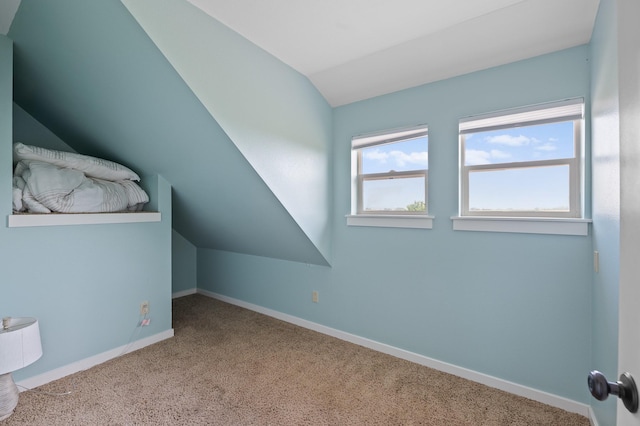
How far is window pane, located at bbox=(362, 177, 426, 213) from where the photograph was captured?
2.36 meters

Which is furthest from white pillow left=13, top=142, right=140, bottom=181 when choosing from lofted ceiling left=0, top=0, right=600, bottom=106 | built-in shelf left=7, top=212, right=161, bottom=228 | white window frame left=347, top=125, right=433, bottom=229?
white window frame left=347, top=125, right=433, bottom=229

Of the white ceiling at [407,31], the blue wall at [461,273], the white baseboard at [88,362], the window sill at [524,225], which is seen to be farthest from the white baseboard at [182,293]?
the window sill at [524,225]

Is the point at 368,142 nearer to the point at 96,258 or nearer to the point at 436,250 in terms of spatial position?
the point at 436,250

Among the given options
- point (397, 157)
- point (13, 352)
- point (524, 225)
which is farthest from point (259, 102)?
point (13, 352)

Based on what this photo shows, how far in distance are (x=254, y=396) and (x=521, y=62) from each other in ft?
8.83

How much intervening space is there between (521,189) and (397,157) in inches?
35.9

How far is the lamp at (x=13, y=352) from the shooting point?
1572 mm

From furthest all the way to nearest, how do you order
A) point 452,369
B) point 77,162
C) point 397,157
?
point 397,157
point 77,162
point 452,369

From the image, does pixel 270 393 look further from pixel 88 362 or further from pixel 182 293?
pixel 182 293

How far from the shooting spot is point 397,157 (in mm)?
2461

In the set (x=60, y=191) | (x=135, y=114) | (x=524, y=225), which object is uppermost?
(x=135, y=114)

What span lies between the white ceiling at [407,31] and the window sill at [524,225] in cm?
100

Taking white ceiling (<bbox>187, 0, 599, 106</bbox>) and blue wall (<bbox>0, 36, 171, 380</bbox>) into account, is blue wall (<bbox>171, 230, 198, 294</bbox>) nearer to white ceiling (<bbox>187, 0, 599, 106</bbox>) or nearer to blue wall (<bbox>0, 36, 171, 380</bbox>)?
blue wall (<bbox>0, 36, 171, 380</bbox>)

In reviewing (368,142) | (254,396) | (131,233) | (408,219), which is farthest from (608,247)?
(131,233)
